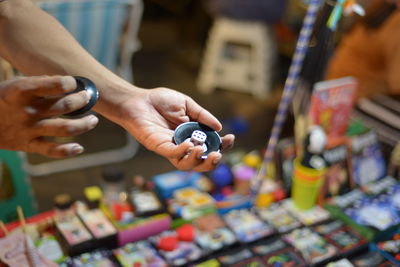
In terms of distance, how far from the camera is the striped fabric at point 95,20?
213cm

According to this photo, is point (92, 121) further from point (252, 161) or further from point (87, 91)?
point (252, 161)

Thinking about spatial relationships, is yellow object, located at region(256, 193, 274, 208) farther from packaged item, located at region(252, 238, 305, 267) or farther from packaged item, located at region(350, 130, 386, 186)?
packaged item, located at region(350, 130, 386, 186)

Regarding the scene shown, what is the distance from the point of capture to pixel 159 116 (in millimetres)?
1079

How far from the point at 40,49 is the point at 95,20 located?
1.28 m

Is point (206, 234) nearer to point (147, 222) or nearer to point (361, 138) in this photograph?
point (147, 222)

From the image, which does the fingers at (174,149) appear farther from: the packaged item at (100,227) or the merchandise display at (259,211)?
the packaged item at (100,227)

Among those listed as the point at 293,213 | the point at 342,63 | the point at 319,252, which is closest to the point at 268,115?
the point at 342,63

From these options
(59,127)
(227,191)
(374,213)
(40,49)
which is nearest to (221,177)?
(227,191)

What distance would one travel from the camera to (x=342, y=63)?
2.22 m

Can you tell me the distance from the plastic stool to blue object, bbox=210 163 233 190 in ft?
6.40

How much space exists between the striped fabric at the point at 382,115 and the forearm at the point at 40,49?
114 centimetres

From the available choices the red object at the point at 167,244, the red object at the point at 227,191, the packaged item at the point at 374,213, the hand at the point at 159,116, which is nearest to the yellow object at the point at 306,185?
the packaged item at the point at 374,213

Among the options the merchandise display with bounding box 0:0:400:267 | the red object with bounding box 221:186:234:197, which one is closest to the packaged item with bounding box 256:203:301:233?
the merchandise display with bounding box 0:0:400:267

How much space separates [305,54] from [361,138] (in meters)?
0.50
